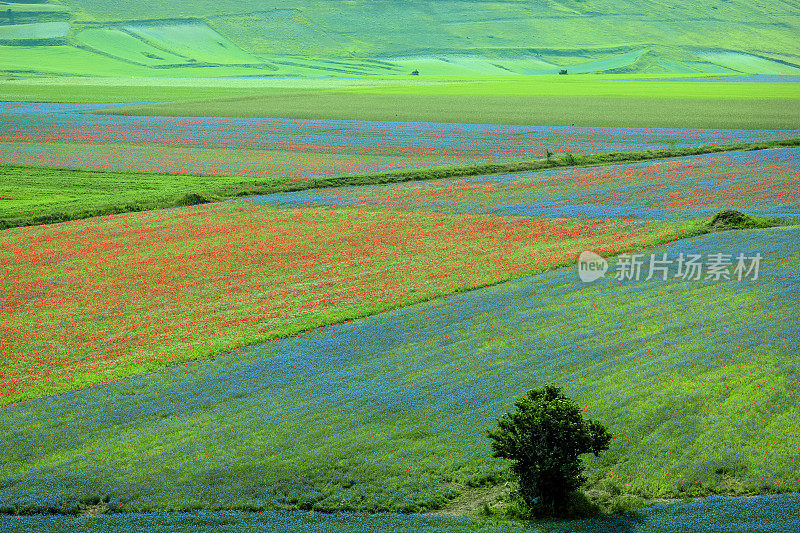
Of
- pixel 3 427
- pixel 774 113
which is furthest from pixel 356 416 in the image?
pixel 774 113

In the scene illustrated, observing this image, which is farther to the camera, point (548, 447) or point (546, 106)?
point (546, 106)

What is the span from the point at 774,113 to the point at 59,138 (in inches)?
3151

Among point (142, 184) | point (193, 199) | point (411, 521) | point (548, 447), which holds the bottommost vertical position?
point (411, 521)

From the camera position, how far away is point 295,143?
80.7 meters

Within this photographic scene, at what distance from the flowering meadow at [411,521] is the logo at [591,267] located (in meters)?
15.5

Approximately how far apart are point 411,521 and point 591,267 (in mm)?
19157

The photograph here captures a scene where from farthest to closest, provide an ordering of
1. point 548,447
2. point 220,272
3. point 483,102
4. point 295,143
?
point 483,102, point 295,143, point 220,272, point 548,447

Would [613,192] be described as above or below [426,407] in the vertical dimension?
above

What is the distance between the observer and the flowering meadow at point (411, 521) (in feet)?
50.4

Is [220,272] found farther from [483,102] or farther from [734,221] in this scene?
[483,102]

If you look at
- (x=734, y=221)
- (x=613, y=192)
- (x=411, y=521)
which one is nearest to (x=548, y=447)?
(x=411, y=521)

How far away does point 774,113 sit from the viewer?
95.9 m

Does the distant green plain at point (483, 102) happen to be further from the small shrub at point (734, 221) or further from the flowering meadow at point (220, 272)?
the flowering meadow at point (220, 272)

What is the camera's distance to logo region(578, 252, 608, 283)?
31231mm
